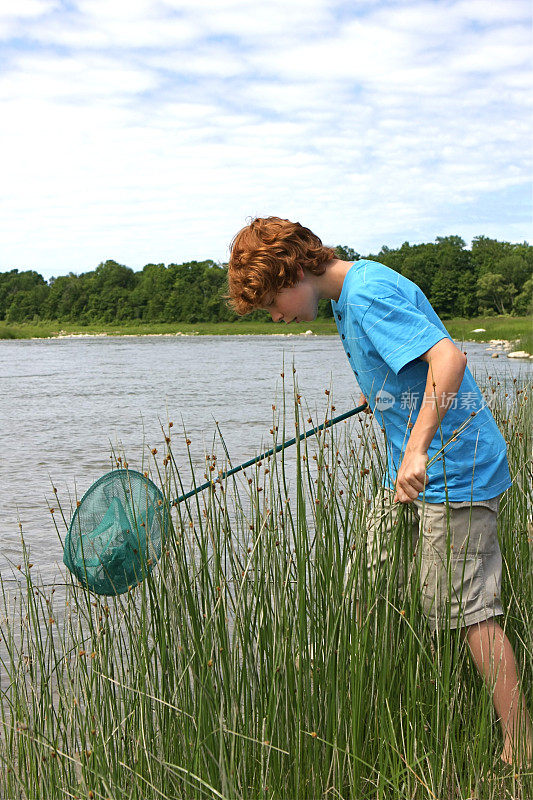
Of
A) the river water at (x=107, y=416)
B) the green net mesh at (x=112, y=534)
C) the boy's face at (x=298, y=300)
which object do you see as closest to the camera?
the boy's face at (x=298, y=300)

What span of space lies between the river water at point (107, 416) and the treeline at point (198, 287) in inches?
1159

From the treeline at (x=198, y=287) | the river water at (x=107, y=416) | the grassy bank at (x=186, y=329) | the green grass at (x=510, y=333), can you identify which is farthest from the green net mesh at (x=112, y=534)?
the treeline at (x=198, y=287)

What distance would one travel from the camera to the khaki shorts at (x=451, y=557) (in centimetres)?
208

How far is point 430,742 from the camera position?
2.12 m

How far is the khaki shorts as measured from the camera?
2078 millimetres

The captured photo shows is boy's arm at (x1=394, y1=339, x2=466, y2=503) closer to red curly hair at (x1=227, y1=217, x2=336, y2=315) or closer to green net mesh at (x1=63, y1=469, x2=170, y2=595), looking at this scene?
red curly hair at (x1=227, y1=217, x2=336, y2=315)

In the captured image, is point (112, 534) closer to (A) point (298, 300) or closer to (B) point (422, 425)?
(A) point (298, 300)

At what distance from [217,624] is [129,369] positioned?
79.8 ft

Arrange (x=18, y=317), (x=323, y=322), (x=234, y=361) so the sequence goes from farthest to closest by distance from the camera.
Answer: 1. (x=18, y=317)
2. (x=323, y=322)
3. (x=234, y=361)

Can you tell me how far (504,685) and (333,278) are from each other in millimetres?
1137

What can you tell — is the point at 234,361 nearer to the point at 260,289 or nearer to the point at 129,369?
the point at 129,369

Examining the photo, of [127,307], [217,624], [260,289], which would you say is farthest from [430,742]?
[127,307]

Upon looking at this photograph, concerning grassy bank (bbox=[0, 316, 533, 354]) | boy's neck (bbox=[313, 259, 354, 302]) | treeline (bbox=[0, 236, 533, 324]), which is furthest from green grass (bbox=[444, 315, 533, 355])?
boy's neck (bbox=[313, 259, 354, 302])

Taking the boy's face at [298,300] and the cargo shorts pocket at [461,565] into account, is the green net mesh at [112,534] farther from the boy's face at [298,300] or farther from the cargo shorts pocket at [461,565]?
the cargo shorts pocket at [461,565]
